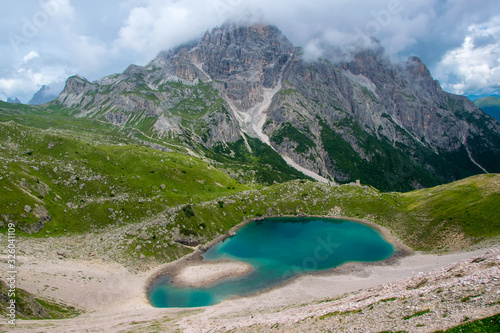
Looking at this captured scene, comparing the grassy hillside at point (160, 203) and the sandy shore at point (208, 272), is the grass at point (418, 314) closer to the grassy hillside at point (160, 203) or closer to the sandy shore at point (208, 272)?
the sandy shore at point (208, 272)

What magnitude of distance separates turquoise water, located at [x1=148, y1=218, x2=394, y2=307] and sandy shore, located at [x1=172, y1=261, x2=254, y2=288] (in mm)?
1920

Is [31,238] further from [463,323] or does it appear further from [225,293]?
[463,323]

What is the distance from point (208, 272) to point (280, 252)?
81.0ft

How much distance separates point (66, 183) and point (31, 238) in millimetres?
29513

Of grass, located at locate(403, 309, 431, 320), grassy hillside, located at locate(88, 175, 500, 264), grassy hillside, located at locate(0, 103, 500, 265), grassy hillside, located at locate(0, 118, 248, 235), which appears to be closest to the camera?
grass, located at locate(403, 309, 431, 320)

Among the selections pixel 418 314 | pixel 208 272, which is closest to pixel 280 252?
pixel 208 272

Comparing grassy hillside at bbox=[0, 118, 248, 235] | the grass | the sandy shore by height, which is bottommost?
the grass

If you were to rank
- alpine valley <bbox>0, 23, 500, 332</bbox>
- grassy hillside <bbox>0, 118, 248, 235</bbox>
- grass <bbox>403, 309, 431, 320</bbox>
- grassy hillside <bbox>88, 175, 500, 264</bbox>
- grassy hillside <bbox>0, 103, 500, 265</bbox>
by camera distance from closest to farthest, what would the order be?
grass <bbox>403, 309, 431, 320</bbox> → alpine valley <bbox>0, 23, 500, 332</bbox> → grassy hillside <bbox>0, 118, 248, 235</bbox> → grassy hillside <bbox>0, 103, 500, 265</bbox> → grassy hillside <bbox>88, 175, 500, 264</bbox>

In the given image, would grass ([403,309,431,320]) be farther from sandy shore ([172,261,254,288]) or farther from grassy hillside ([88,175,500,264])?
grassy hillside ([88,175,500,264])

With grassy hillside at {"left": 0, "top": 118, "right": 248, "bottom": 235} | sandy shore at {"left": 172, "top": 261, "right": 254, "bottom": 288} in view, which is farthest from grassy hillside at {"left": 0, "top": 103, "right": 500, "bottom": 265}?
sandy shore at {"left": 172, "top": 261, "right": 254, "bottom": 288}

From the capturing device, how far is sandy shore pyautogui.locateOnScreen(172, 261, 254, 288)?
66.3 meters

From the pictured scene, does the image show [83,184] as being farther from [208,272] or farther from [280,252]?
[280,252]

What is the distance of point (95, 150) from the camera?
11725 centimetres

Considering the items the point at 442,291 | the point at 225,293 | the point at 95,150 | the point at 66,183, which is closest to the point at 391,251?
the point at 225,293
